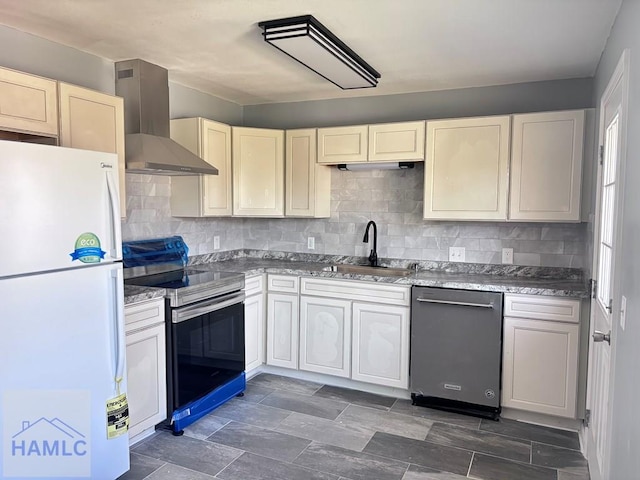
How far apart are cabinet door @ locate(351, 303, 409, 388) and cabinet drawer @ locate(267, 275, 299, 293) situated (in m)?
0.56

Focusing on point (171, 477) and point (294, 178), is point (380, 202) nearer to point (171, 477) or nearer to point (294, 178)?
point (294, 178)

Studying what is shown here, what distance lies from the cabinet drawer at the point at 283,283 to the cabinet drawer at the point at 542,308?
5.38 feet

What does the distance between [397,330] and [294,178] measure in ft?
5.29

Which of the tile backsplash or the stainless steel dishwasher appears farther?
the tile backsplash

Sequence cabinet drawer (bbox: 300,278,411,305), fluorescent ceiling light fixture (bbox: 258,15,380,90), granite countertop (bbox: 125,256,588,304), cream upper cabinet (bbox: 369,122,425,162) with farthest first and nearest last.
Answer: cream upper cabinet (bbox: 369,122,425,162) → cabinet drawer (bbox: 300,278,411,305) → granite countertop (bbox: 125,256,588,304) → fluorescent ceiling light fixture (bbox: 258,15,380,90)

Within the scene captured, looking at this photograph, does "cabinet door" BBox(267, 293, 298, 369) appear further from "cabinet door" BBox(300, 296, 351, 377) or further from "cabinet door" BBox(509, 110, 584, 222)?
"cabinet door" BBox(509, 110, 584, 222)

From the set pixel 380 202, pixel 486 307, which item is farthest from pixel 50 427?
pixel 380 202

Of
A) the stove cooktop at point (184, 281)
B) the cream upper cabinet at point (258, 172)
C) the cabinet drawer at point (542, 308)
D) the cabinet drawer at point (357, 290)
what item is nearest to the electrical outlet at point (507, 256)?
the cabinet drawer at point (542, 308)

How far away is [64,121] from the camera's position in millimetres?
2490

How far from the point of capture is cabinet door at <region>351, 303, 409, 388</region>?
11.3 ft

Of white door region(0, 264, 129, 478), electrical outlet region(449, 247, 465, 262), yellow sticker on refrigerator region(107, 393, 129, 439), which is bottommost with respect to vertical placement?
yellow sticker on refrigerator region(107, 393, 129, 439)

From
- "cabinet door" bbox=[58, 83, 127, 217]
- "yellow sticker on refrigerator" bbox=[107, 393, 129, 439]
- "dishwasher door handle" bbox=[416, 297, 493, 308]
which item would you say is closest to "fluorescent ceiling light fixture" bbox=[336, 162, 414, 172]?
"dishwasher door handle" bbox=[416, 297, 493, 308]

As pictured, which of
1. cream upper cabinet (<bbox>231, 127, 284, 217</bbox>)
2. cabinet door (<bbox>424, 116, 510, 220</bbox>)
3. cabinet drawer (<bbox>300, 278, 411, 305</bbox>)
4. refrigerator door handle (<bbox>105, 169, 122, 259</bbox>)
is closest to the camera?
refrigerator door handle (<bbox>105, 169, 122, 259</bbox>)

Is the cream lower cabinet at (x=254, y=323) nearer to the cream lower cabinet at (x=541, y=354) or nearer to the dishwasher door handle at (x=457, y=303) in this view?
the dishwasher door handle at (x=457, y=303)
